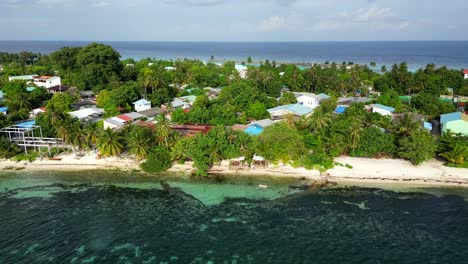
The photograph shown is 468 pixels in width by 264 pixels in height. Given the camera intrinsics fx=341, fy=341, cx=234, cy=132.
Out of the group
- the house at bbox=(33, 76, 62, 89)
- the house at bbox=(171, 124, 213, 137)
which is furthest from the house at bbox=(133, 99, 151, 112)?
the house at bbox=(33, 76, 62, 89)

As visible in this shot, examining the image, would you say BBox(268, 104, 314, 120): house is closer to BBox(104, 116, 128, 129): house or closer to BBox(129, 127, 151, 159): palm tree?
BBox(129, 127, 151, 159): palm tree

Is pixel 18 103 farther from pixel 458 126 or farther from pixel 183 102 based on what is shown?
pixel 458 126

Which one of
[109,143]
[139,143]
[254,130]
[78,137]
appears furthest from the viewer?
[254,130]

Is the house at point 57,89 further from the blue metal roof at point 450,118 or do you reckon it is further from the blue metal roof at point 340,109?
the blue metal roof at point 450,118

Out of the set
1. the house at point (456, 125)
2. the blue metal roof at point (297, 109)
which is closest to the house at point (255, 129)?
the blue metal roof at point (297, 109)

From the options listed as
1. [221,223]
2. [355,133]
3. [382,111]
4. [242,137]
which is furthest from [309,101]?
[221,223]
